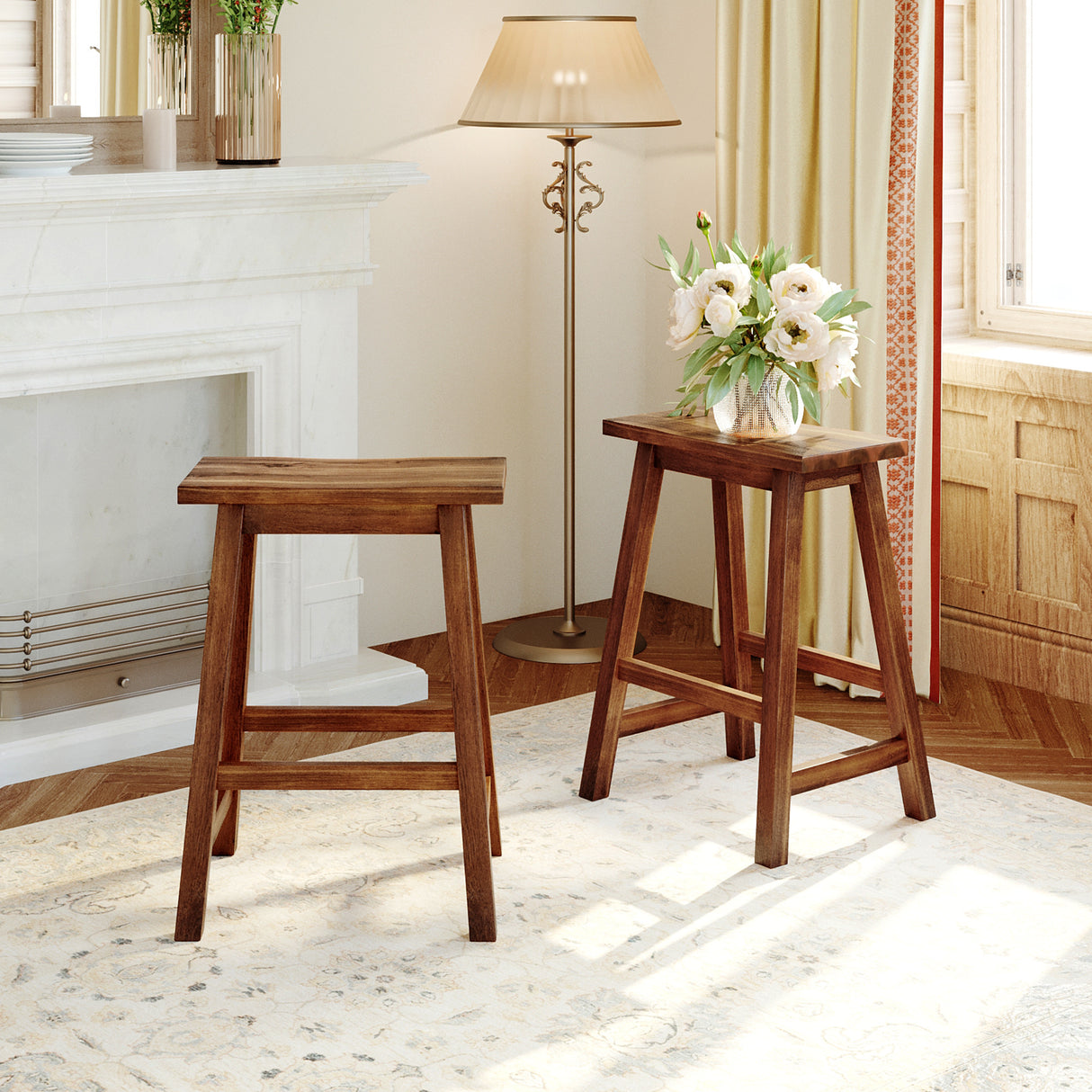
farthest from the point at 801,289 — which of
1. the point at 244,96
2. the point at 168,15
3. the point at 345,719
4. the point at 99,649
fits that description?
the point at 99,649

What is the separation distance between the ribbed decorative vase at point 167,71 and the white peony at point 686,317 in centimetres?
145

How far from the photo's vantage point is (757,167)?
412 cm

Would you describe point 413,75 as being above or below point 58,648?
above

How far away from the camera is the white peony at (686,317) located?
296 cm

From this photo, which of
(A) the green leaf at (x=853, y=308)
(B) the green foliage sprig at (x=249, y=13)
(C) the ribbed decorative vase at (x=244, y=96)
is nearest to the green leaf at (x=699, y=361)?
(A) the green leaf at (x=853, y=308)

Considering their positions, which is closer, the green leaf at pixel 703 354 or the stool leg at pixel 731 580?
the green leaf at pixel 703 354

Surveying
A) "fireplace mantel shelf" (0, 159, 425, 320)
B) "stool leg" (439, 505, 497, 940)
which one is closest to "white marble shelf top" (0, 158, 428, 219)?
"fireplace mantel shelf" (0, 159, 425, 320)

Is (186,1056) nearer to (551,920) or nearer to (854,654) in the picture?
(551,920)

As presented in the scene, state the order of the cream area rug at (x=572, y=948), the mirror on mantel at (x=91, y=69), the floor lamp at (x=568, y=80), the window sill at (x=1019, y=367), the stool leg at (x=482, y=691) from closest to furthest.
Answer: the cream area rug at (x=572, y=948) → the stool leg at (x=482, y=691) → the mirror on mantel at (x=91, y=69) → the window sill at (x=1019, y=367) → the floor lamp at (x=568, y=80)

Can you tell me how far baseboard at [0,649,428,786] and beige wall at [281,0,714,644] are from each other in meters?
0.58

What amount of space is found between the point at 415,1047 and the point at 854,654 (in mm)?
2091

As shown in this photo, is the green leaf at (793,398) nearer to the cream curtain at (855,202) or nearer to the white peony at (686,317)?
the white peony at (686,317)

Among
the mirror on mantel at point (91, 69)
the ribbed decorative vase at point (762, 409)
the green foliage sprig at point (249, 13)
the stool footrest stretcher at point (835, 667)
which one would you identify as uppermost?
the green foliage sprig at point (249, 13)

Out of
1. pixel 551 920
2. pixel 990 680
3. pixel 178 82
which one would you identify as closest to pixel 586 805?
pixel 551 920
